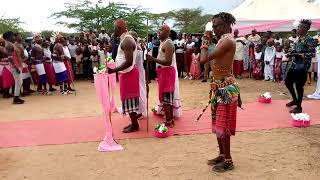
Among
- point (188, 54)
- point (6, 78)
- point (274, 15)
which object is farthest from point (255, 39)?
point (6, 78)

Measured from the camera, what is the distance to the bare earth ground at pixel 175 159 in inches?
183

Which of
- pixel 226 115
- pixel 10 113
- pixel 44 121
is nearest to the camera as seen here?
pixel 226 115

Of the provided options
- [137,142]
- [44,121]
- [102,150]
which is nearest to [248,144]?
[137,142]

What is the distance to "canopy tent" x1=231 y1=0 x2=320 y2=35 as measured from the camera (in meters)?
14.6

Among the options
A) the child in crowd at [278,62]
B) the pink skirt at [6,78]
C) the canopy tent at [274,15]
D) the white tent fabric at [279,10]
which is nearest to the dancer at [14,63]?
the pink skirt at [6,78]

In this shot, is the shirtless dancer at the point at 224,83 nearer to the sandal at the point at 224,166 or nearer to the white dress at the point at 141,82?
the sandal at the point at 224,166

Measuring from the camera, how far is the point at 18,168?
16.5 feet

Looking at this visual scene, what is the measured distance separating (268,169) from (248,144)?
1005mm

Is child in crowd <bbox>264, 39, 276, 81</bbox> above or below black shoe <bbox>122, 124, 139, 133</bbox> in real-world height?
above

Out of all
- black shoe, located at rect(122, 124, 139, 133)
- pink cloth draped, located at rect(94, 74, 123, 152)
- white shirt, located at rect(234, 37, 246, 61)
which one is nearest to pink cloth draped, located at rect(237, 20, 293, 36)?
white shirt, located at rect(234, 37, 246, 61)

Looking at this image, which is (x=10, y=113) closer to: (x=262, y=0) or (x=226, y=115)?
(x=226, y=115)

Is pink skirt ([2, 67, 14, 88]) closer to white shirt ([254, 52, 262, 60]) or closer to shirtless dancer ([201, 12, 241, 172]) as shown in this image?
shirtless dancer ([201, 12, 241, 172])

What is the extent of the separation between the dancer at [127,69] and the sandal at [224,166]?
202 centimetres

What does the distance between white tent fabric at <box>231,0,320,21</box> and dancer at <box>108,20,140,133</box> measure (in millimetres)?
9805
